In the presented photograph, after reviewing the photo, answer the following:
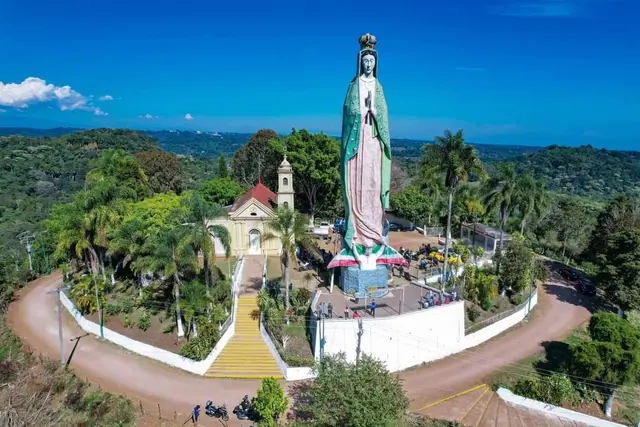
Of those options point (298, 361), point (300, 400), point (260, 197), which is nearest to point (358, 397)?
point (300, 400)

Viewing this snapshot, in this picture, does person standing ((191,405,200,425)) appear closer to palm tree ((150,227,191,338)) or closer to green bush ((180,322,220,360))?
green bush ((180,322,220,360))

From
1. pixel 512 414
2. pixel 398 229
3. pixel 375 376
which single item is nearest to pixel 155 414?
pixel 375 376

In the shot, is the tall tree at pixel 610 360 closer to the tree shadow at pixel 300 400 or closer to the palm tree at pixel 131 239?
the tree shadow at pixel 300 400

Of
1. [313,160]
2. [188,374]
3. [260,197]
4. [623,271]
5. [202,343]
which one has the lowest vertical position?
[188,374]

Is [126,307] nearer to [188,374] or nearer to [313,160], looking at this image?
[188,374]

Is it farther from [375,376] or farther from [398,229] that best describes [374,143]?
[398,229]
